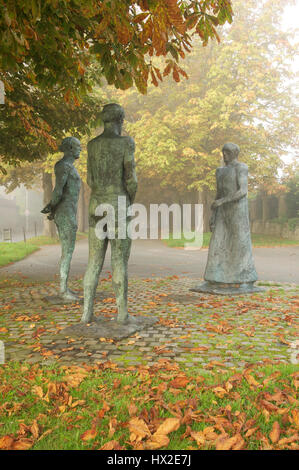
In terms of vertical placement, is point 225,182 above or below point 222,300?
above

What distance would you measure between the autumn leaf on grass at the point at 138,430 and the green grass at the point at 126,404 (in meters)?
0.03

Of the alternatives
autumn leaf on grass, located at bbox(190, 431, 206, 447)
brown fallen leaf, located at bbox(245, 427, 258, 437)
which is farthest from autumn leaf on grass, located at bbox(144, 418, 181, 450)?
brown fallen leaf, located at bbox(245, 427, 258, 437)

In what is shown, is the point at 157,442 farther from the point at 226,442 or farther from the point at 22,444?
the point at 22,444

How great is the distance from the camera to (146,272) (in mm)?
10680

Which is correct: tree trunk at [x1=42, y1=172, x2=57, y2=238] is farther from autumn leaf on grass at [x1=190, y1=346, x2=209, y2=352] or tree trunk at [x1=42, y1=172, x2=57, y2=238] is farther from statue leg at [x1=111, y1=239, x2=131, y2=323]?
autumn leaf on grass at [x1=190, y1=346, x2=209, y2=352]

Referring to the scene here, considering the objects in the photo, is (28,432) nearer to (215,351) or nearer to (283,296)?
(215,351)

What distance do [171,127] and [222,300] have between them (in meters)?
18.1

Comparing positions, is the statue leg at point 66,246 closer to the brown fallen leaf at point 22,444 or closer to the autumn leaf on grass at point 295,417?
the brown fallen leaf at point 22,444

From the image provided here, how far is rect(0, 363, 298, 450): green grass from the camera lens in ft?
8.13

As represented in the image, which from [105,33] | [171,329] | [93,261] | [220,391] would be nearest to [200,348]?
[171,329]

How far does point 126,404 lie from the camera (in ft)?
9.38

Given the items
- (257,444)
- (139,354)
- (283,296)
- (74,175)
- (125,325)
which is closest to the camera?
(257,444)

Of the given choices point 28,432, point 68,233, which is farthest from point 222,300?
point 28,432

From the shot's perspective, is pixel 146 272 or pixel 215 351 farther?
pixel 146 272
